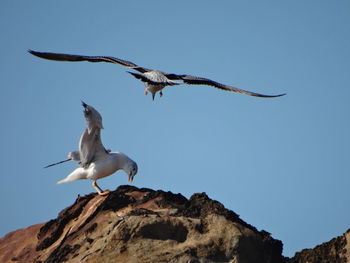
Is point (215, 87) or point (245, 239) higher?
point (215, 87)

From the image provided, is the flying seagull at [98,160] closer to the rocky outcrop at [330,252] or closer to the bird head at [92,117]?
the bird head at [92,117]

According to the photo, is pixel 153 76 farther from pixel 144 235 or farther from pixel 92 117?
pixel 144 235

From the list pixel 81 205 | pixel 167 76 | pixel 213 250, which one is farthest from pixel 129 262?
pixel 167 76

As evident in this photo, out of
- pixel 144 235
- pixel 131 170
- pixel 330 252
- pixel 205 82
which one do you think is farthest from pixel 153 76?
pixel 330 252

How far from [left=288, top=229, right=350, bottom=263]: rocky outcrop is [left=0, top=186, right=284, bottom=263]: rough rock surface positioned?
601 millimetres

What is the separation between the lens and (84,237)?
15.9 metres

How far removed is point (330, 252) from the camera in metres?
15.5

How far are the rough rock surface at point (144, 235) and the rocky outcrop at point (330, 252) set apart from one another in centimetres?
60

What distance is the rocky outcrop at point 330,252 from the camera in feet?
50.1

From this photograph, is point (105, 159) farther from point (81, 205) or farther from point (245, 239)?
point (245, 239)

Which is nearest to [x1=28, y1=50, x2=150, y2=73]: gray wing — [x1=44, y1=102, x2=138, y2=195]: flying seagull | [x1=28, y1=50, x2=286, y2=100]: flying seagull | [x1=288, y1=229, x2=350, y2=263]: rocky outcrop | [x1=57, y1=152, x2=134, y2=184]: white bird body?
[x1=28, y1=50, x2=286, y2=100]: flying seagull

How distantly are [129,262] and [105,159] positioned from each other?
5.79m

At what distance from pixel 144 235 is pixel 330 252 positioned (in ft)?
13.1

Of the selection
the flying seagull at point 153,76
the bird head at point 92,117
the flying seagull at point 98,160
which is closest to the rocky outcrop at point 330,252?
the flying seagull at point 153,76
